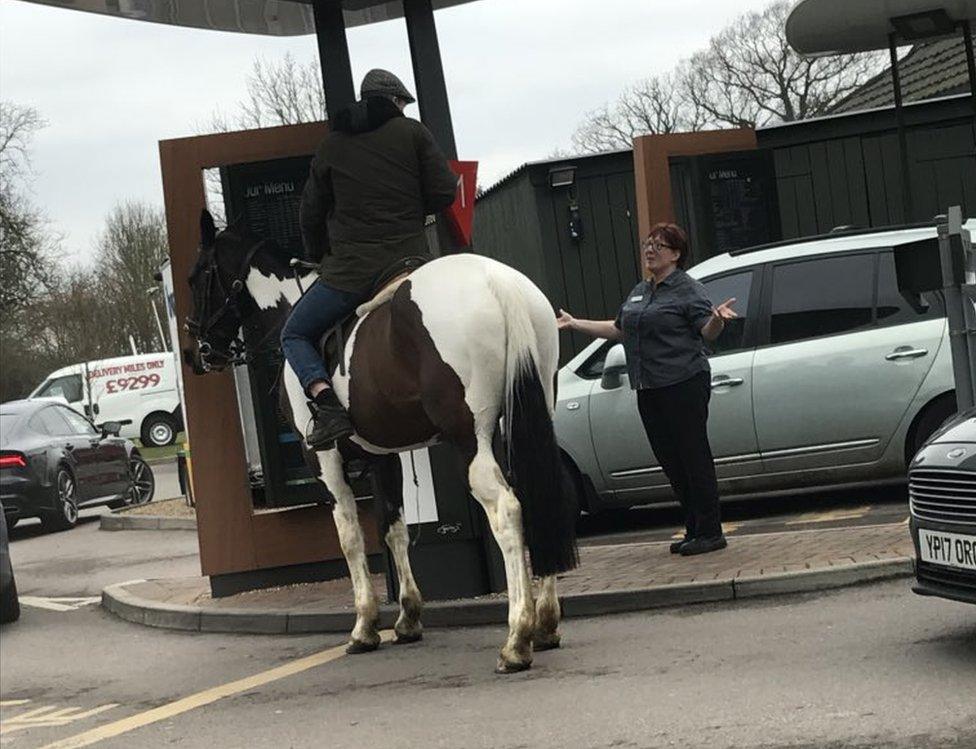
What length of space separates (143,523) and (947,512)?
15329 millimetres

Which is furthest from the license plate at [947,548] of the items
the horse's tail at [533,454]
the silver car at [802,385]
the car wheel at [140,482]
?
the car wheel at [140,482]

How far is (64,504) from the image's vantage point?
22.2 metres

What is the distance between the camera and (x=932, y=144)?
703 inches

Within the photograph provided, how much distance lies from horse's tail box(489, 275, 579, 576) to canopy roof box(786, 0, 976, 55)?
7.42m

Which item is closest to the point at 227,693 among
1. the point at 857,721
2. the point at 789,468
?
the point at 857,721

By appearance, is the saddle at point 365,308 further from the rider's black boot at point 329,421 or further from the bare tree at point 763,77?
the bare tree at point 763,77

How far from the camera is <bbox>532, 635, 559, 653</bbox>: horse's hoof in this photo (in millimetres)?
8234

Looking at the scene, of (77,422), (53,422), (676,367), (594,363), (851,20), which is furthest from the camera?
(77,422)

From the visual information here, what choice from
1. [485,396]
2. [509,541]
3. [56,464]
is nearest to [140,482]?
[56,464]

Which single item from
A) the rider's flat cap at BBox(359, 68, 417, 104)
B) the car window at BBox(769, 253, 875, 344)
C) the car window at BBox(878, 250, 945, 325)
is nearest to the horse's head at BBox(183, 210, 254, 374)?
the rider's flat cap at BBox(359, 68, 417, 104)

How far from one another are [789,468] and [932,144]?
7.00 meters

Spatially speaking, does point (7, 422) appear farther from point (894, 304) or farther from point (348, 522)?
point (348, 522)

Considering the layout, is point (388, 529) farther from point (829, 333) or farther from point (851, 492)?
point (851, 492)

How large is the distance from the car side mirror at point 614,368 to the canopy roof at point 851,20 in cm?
393
